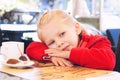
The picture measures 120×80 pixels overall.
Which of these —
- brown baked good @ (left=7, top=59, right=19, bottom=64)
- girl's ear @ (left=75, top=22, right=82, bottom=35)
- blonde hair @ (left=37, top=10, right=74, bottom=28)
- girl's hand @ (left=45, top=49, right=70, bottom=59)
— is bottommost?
brown baked good @ (left=7, top=59, right=19, bottom=64)

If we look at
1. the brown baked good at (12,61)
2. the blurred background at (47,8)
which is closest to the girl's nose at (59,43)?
the brown baked good at (12,61)

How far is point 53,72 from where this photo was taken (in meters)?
0.96

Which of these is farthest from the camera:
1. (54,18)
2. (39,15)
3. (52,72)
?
(39,15)

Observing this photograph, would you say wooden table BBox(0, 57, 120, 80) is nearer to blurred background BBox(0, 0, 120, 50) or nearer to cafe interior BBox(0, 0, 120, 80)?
cafe interior BBox(0, 0, 120, 80)

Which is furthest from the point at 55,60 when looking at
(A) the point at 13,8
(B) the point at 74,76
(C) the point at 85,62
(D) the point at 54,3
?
(D) the point at 54,3

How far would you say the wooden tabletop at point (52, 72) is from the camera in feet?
2.88

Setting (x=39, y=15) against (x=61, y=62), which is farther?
(x=39, y=15)

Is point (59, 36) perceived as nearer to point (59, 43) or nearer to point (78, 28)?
point (59, 43)

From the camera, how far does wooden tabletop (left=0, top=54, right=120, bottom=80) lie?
88 centimetres

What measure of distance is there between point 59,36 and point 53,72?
0.74 ft

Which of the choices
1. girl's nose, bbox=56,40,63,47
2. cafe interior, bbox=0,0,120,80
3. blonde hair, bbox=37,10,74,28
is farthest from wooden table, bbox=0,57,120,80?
blonde hair, bbox=37,10,74,28

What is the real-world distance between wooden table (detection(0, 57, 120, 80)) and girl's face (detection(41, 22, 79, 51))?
12 cm

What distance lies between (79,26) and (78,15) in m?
2.97

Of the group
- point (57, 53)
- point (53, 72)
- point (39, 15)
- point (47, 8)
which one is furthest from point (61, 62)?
point (47, 8)
